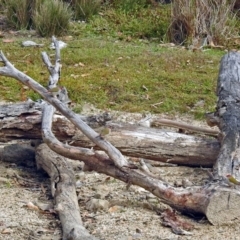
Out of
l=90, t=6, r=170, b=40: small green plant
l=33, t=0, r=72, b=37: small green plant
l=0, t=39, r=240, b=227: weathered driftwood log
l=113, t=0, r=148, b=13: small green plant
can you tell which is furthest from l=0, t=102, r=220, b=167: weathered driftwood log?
l=113, t=0, r=148, b=13: small green plant

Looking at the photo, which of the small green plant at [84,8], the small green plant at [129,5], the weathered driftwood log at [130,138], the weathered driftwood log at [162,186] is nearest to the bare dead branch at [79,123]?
the weathered driftwood log at [162,186]

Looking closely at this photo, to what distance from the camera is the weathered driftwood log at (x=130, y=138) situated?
4.84m

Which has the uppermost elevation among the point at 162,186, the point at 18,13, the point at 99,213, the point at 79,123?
the point at 79,123

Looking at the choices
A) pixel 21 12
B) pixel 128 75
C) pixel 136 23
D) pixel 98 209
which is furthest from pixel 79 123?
pixel 136 23

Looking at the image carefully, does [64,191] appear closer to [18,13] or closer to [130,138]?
[130,138]

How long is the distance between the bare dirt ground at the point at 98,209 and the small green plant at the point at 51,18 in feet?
13.8

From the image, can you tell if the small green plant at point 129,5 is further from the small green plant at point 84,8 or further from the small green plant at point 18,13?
the small green plant at point 18,13

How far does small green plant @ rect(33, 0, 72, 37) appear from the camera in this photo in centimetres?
888

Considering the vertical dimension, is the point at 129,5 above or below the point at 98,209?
below

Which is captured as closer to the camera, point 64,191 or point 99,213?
point 99,213

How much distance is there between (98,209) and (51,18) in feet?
16.7

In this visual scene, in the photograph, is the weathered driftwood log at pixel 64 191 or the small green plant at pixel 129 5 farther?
the small green plant at pixel 129 5

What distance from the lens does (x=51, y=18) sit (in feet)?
29.3

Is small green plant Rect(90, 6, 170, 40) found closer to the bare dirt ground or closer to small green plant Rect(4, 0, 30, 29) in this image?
→ small green plant Rect(4, 0, 30, 29)
